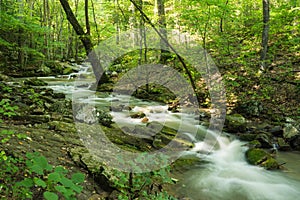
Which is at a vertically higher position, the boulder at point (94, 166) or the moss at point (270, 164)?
the boulder at point (94, 166)

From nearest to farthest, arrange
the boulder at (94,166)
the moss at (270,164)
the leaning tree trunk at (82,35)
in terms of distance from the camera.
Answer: the boulder at (94,166)
the moss at (270,164)
the leaning tree trunk at (82,35)

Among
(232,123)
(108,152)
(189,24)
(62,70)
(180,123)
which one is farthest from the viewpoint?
(62,70)

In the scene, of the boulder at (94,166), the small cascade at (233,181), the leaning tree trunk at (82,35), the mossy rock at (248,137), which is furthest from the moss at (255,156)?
the leaning tree trunk at (82,35)

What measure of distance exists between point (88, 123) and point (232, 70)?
7.98m

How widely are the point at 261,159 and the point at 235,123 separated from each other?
2.15 metres

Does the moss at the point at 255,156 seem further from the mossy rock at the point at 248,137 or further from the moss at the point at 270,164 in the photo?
the mossy rock at the point at 248,137

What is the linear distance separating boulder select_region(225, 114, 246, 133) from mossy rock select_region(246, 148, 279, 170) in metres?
1.47

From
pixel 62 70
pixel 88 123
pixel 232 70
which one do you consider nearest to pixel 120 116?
pixel 88 123

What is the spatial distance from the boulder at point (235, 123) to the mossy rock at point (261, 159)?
1474 millimetres

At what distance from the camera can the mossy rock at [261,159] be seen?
17.1 ft

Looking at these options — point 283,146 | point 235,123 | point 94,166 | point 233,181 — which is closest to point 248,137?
point 235,123

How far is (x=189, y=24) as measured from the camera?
10.0 metres

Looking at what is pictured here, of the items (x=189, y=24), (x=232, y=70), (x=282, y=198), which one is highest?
(x=189, y=24)

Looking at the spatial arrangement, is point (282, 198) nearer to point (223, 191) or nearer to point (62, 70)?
point (223, 191)
